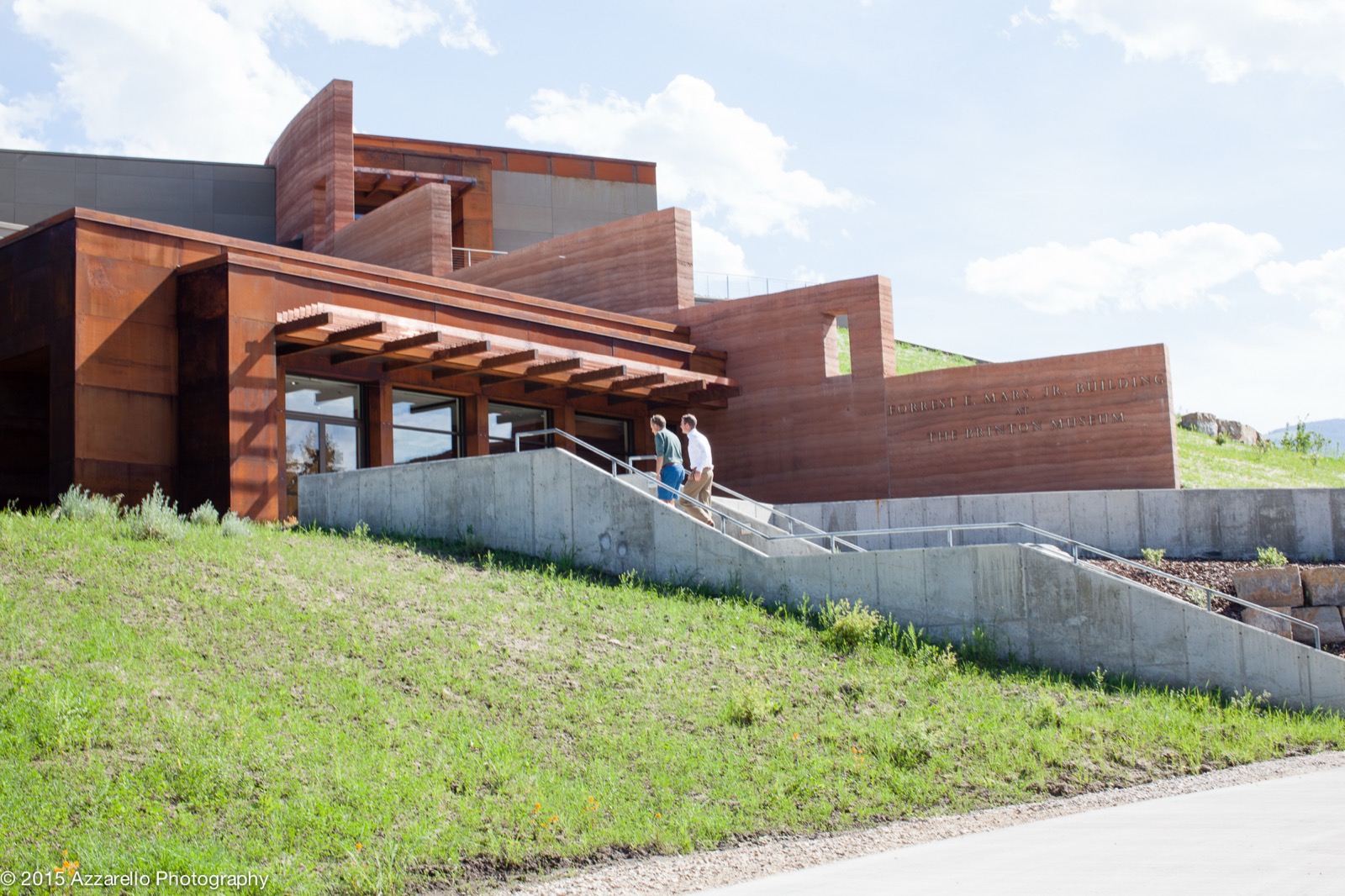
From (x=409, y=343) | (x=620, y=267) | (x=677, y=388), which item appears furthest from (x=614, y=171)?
(x=409, y=343)

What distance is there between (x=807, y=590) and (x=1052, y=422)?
9337 mm

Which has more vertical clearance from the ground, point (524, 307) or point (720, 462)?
point (524, 307)

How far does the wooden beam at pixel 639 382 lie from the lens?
23.5 metres

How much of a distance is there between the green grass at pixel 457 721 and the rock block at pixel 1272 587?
316 centimetres

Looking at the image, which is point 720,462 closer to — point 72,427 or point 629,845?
point 72,427

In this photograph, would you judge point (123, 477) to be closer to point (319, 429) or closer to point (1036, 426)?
point (319, 429)

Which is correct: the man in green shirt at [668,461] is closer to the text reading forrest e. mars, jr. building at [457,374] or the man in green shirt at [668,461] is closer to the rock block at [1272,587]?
the text reading forrest e. mars, jr. building at [457,374]

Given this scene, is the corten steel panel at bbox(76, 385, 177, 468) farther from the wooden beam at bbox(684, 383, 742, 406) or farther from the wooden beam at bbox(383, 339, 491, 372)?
the wooden beam at bbox(684, 383, 742, 406)

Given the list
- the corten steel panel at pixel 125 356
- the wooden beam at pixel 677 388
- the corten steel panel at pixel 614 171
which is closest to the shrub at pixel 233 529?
the corten steel panel at pixel 125 356

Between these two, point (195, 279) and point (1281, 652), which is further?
point (195, 279)

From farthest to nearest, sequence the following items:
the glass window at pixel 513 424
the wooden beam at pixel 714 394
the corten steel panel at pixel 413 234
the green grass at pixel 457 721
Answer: the corten steel panel at pixel 413 234
the wooden beam at pixel 714 394
the glass window at pixel 513 424
the green grass at pixel 457 721

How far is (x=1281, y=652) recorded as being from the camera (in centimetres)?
1247

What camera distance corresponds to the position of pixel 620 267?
27.8 meters

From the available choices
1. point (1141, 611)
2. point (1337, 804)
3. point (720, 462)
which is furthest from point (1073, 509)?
point (1337, 804)
